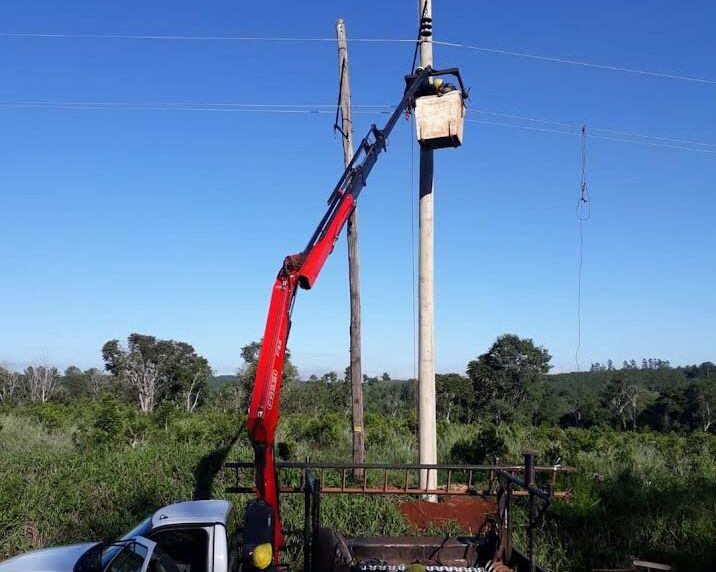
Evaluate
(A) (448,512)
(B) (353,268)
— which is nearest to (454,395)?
(B) (353,268)

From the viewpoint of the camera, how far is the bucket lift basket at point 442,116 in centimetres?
933

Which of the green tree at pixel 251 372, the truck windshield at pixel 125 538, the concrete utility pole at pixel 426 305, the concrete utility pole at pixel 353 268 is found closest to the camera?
the truck windshield at pixel 125 538

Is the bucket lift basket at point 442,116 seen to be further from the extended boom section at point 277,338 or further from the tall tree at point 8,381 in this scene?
the tall tree at point 8,381

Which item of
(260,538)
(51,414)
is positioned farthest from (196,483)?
(51,414)

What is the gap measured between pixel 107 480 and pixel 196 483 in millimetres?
1372

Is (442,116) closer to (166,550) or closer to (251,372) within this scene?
(166,550)

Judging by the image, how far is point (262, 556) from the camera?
16.2 ft

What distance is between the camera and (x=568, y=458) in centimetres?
1275

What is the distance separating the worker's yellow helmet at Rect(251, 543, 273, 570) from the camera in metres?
4.94

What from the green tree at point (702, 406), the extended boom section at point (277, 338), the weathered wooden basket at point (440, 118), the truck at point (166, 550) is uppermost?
the weathered wooden basket at point (440, 118)

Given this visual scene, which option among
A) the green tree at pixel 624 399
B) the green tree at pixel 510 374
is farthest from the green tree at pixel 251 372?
the green tree at pixel 624 399

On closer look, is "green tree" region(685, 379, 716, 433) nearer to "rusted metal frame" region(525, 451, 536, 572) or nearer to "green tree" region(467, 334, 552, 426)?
"green tree" region(467, 334, 552, 426)

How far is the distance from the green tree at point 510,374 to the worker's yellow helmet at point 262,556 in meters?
39.7

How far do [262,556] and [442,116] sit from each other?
6.66 metres
